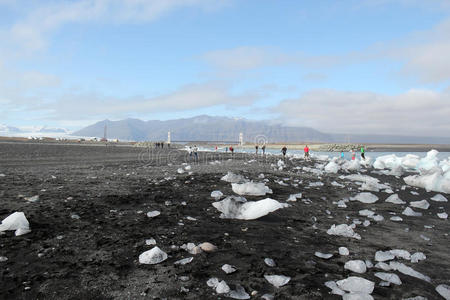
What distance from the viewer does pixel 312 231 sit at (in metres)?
4.37

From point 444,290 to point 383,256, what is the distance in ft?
2.32

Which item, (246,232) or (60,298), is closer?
(60,298)

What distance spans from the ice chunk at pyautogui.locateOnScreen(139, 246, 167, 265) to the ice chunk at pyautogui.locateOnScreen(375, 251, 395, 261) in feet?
8.21

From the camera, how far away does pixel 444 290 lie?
8.64 feet

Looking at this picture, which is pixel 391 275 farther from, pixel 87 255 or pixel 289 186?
pixel 289 186

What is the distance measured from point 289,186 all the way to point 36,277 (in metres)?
6.81

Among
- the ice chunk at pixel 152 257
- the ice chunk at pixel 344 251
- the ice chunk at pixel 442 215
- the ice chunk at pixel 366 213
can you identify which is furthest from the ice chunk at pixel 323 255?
→ the ice chunk at pixel 442 215

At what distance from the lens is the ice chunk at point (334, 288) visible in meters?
2.48

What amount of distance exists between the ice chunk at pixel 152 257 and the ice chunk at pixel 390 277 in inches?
89.3

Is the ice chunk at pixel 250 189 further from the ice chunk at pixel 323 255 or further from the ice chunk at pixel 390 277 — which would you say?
the ice chunk at pixel 390 277

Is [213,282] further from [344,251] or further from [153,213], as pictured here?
[153,213]

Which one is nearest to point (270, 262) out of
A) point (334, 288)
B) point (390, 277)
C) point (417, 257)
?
point (334, 288)

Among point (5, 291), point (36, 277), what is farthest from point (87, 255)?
point (5, 291)

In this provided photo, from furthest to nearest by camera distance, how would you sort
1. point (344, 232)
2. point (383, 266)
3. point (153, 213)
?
point (153, 213), point (344, 232), point (383, 266)
